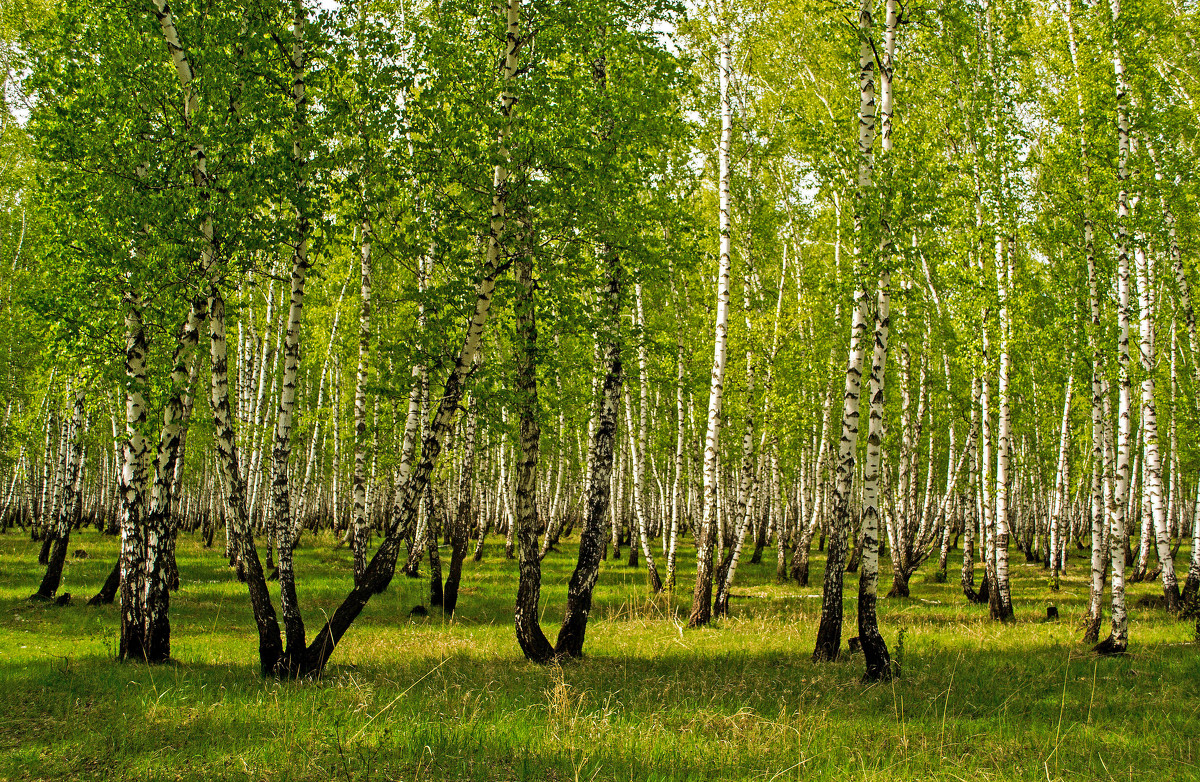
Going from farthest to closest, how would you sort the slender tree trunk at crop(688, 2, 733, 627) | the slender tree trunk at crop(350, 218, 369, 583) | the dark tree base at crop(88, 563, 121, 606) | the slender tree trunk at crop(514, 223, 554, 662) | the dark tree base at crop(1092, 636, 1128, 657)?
1. the slender tree trunk at crop(350, 218, 369, 583)
2. the dark tree base at crop(88, 563, 121, 606)
3. the slender tree trunk at crop(688, 2, 733, 627)
4. the dark tree base at crop(1092, 636, 1128, 657)
5. the slender tree trunk at crop(514, 223, 554, 662)

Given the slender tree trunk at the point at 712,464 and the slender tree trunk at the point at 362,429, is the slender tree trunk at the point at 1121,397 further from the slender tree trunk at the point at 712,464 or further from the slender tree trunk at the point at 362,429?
the slender tree trunk at the point at 362,429

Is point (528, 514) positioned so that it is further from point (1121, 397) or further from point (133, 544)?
point (1121, 397)

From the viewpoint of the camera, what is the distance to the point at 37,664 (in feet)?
30.5

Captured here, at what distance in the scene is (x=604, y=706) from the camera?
25.0 ft

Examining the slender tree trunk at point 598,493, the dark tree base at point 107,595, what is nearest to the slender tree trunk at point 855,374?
the slender tree trunk at point 598,493

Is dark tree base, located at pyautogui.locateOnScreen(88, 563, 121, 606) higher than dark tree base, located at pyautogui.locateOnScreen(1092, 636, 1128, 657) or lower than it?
lower

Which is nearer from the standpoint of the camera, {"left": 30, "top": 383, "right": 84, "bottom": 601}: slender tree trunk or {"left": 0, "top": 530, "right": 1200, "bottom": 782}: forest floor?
{"left": 0, "top": 530, "right": 1200, "bottom": 782}: forest floor

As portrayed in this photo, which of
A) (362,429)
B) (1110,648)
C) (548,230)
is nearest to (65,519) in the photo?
(362,429)

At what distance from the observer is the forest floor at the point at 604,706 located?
5895 millimetres

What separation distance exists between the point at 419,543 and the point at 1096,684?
53.3 ft

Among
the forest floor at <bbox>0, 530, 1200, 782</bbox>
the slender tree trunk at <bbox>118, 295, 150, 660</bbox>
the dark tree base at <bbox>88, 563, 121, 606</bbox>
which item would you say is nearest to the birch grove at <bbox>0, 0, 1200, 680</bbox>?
the slender tree trunk at <bbox>118, 295, 150, 660</bbox>

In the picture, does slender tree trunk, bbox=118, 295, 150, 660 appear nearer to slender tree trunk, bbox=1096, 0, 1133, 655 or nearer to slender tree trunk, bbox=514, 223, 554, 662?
slender tree trunk, bbox=514, 223, 554, 662

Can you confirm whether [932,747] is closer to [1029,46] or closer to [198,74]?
[198,74]

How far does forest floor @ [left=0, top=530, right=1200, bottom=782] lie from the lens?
5895mm
